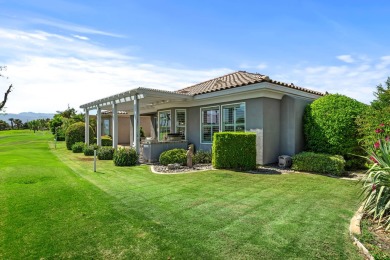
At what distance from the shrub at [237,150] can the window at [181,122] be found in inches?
241

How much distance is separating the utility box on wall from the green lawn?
279 centimetres

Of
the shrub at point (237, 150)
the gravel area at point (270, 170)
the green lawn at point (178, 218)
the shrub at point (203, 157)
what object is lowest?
the green lawn at point (178, 218)

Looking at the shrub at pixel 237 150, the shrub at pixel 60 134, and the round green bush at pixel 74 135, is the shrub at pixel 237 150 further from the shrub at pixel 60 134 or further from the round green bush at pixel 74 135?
the shrub at pixel 60 134

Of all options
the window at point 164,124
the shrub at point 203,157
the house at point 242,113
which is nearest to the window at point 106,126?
the window at point 164,124

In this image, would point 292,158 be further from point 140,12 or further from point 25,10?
point 25,10

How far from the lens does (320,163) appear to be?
1009 cm

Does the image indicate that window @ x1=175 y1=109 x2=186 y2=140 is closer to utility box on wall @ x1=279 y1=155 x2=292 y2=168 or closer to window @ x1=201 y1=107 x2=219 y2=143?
window @ x1=201 y1=107 x2=219 y2=143

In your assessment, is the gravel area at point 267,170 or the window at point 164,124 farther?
the window at point 164,124

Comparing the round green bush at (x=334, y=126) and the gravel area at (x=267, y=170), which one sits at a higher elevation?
the round green bush at (x=334, y=126)

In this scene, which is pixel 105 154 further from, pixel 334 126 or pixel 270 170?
pixel 334 126

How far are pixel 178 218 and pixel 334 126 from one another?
9130mm

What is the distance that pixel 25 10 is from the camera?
837 cm

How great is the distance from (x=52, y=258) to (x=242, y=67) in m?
17.7

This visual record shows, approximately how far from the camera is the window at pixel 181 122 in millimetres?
16859
